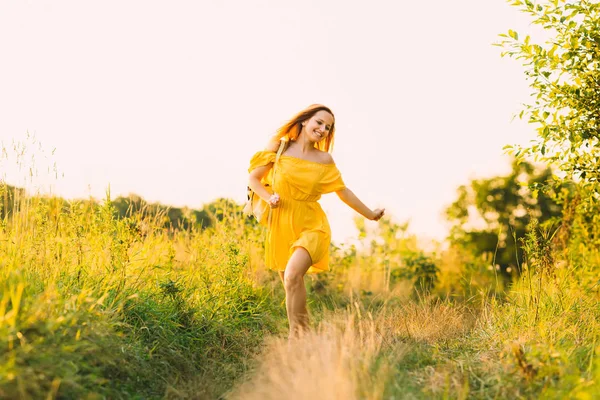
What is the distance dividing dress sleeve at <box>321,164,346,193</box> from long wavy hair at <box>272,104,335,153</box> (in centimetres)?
30

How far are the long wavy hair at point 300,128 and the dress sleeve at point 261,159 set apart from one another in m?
0.19

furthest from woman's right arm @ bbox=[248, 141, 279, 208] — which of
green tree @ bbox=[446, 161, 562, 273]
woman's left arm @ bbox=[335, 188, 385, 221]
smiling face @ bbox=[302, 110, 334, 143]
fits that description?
green tree @ bbox=[446, 161, 562, 273]

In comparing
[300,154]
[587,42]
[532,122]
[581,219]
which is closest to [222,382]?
[300,154]

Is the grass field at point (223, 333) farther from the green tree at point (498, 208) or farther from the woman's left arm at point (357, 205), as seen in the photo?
the green tree at point (498, 208)

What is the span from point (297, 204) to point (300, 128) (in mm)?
710

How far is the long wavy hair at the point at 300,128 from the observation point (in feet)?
17.8

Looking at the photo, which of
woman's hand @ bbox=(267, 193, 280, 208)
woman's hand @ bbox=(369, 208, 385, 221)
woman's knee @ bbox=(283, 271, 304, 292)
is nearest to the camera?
woman's knee @ bbox=(283, 271, 304, 292)

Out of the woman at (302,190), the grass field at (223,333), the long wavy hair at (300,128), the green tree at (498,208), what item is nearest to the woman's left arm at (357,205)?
the woman at (302,190)

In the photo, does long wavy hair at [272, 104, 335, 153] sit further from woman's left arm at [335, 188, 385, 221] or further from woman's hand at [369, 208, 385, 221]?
woman's hand at [369, 208, 385, 221]

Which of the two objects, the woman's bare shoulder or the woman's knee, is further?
the woman's bare shoulder

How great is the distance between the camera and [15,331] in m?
3.33

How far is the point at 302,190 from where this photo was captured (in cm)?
523

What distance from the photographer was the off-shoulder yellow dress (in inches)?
205

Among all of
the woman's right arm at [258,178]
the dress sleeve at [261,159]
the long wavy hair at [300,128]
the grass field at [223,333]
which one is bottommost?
the grass field at [223,333]
